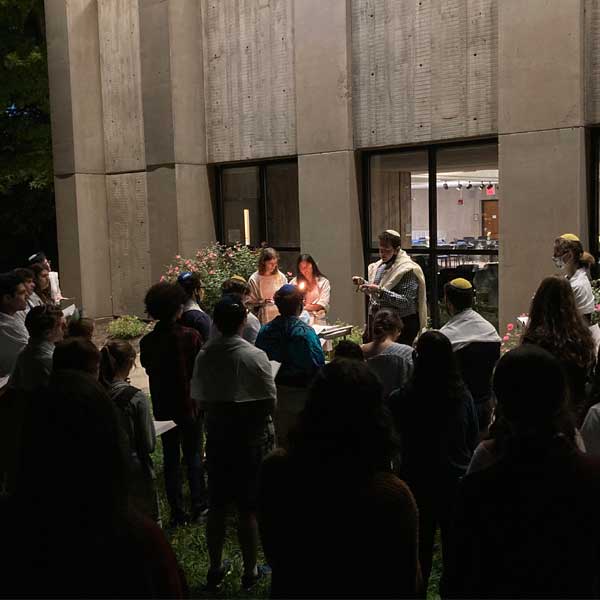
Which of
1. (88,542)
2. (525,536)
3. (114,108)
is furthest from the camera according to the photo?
(114,108)

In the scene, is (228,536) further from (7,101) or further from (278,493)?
(7,101)

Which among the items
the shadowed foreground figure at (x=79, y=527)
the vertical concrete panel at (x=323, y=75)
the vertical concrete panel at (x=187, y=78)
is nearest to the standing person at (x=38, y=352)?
the shadowed foreground figure at (x=79, y=527)

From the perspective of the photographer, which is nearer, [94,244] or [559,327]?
[559,327]

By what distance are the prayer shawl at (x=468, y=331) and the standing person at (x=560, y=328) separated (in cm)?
33

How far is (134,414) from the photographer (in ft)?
15.4

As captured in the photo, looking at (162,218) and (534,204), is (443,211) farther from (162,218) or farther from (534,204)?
(162,218)

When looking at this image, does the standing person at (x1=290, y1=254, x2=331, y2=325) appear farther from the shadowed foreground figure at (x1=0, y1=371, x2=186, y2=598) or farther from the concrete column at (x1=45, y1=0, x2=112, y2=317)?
the concrete column at (x1=45, y1=0, x2=112, y2=317)

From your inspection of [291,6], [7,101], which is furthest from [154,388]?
[7,101]

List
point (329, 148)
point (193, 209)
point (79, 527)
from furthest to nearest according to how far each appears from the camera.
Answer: point (193, 209), point (329, 148), point (79, 527)

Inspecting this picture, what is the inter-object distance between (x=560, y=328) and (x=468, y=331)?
0.68 metres

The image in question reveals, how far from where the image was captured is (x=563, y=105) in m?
9.57

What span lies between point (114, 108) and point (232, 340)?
12.2 metres

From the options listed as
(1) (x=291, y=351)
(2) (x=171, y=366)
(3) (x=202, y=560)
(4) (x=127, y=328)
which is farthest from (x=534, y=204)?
(4) (x=127, y=328)

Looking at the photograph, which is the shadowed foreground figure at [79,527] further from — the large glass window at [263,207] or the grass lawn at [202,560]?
the large glass window at [263,207]
